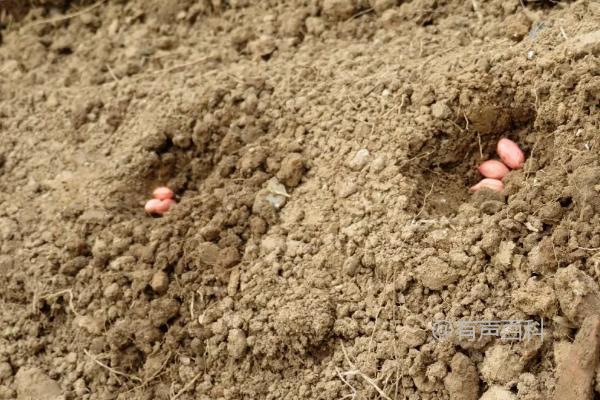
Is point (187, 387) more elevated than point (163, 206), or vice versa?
point (163, 206)

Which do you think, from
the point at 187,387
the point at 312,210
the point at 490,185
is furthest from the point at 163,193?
the point at 490,185

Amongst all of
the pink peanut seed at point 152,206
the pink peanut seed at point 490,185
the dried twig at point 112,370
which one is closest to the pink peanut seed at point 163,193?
the pink peanut seed at point 152,206

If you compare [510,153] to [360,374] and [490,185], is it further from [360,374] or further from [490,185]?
[360,374]

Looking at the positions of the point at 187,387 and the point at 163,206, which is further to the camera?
the point at 163,206
